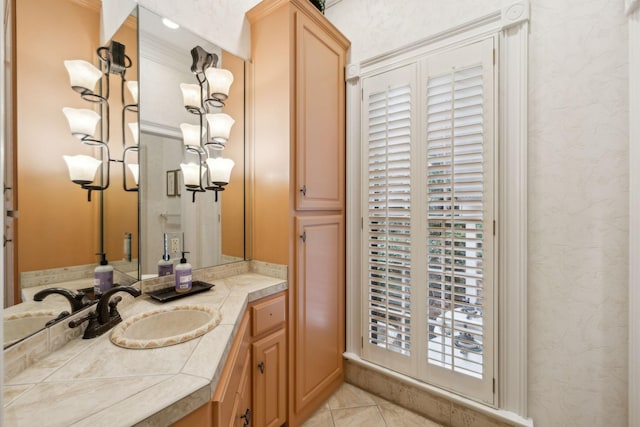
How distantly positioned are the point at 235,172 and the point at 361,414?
168cm

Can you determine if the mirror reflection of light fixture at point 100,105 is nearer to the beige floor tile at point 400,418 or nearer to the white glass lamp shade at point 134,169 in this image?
the white glass lamp shade at point 134,169

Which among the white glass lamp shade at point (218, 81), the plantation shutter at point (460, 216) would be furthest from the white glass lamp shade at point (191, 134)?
the plantation shutter at point (460, 216)

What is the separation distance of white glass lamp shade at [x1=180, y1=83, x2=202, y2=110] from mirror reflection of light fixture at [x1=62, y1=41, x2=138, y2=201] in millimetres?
267

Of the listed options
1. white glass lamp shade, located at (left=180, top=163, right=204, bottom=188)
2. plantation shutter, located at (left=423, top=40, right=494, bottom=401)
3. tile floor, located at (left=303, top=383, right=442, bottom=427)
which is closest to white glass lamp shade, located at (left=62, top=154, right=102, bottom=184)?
white glass lamp shade, located at (left=180, top=163, right=204, bottom=188)

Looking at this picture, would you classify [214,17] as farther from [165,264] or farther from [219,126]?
[165,264]

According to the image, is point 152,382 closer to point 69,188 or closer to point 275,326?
point 69,188

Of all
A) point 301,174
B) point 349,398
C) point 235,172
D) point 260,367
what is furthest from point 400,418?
point 235,172

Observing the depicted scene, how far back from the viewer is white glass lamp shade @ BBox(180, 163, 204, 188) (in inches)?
64.1

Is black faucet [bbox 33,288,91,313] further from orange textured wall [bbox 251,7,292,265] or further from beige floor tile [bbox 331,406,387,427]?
beige floor tile [bbox 331,406,387,427]

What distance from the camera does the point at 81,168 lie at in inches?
41.1

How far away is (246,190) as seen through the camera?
191 centimetres

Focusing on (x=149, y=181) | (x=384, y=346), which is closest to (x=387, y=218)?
(x=384, y=346)

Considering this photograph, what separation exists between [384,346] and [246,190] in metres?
1.34

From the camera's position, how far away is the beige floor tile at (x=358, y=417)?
1.76m
